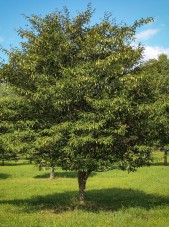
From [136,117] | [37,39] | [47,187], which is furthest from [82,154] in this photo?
[47,187]

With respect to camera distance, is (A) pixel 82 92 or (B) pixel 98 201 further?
(B) pixel 98 201

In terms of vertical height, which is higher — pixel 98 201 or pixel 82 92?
pixel 82 92

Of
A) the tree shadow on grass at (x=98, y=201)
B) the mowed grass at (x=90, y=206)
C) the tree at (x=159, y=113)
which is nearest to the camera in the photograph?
the mowed grass at (x=90, y=206)

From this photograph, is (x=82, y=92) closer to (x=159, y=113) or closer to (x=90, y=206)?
(x=159, y=113)

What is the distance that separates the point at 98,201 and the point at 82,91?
1069 cm

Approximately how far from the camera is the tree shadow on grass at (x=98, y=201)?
840 inches

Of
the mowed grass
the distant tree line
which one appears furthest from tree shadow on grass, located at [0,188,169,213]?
the distant tree line

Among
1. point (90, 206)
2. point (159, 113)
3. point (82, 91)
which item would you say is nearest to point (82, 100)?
point (82, 91)

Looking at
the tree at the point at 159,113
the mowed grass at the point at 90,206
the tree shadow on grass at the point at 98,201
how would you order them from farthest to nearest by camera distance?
the tree shadow on grass at the point at 98,201
the tree at the point at 159,113
the mowed grass at the point at 90,206

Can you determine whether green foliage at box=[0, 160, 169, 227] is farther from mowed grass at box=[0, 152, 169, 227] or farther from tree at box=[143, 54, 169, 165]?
tree at box=[143, 54, 169, 165]

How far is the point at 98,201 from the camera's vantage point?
81.1ft

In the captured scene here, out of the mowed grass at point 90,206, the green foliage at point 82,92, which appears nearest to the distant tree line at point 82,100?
the green foliage at point 82,92

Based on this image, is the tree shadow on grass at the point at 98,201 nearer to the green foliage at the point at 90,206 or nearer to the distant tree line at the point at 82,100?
the green foliage at the point at 90,206

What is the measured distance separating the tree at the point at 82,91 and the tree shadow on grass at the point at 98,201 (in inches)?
176
